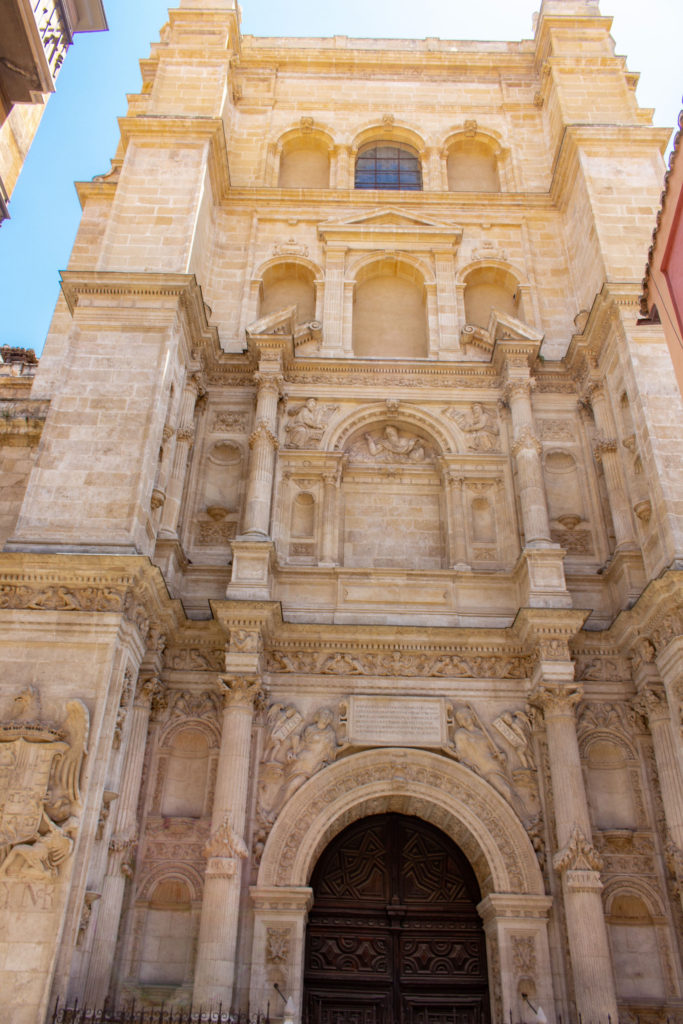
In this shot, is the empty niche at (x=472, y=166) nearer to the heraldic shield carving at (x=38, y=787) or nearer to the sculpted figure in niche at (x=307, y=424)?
the sculpted figure in niche at (x=307, y=424)

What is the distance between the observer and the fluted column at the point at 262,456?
12414 millimetres

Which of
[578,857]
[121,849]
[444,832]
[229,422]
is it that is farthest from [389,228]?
[121,849]

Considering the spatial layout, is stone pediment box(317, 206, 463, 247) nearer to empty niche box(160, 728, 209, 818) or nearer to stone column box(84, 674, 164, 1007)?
stone column box(84, 674, 164, 1007)

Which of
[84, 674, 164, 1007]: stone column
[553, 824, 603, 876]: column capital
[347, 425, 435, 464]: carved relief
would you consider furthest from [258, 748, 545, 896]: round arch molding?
[347, 425, 435, 464]: carved relief

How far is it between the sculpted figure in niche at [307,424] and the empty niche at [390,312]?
5.59 feet

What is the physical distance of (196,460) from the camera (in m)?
13.6

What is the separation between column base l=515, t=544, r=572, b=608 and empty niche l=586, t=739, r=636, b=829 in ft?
6.15

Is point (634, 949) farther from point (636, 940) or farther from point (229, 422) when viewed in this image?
point (229, 422)

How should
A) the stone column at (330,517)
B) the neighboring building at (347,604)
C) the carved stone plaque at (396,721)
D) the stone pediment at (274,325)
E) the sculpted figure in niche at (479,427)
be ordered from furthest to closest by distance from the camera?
the stone pediment at (274,325)
the sculpted figure in niche at (479,427)
the stone column at (330,517)
the carved stone plaque at (396,721)
the neighboring building at (347,604)

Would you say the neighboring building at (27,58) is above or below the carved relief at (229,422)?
below

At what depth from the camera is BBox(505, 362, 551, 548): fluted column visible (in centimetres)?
1227

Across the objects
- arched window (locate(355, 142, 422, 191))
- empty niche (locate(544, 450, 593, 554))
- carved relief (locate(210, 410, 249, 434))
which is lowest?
empty niche (locate(544, 450, 593, 554))

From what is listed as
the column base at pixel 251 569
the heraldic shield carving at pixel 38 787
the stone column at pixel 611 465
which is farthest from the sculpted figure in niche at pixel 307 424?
the heraldic shield carving at pixel 38 787

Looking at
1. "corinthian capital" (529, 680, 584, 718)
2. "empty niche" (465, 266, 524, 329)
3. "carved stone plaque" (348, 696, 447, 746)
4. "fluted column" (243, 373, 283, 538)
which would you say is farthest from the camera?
"empty niche" (465, 266, 524, 329)
